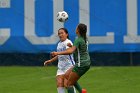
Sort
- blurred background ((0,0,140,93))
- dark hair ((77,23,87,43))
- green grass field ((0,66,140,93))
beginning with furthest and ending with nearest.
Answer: blurred background ((0,0,140,93)) < green grass field ((0,66,140,93)) < dark hair ((77,23,87,43))

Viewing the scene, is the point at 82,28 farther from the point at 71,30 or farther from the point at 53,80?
the point at 71,30

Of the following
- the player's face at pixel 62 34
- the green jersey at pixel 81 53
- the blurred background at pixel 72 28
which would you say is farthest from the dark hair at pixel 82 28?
the blurred background at pixel 72 28

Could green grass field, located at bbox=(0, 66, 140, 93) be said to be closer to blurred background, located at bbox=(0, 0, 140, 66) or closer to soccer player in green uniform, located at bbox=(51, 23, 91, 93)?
blurred background, located at bbox=(0, 0, 140, 66)

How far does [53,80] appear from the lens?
17.8 m

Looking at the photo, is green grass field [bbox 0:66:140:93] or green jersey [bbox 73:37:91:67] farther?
green grass field [bbox 0:66:140:93]

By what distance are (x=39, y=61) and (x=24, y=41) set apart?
3.66 ft

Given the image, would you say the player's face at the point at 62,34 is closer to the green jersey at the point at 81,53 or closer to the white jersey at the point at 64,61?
the white jersey at the point at 64,61

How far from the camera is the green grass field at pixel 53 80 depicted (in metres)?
15.1

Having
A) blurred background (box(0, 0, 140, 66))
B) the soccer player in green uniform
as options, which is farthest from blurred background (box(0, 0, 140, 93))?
the soccer player in green uniform

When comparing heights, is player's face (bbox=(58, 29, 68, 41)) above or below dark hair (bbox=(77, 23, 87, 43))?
below

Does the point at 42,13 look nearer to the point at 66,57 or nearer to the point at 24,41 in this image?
the point at 24,41

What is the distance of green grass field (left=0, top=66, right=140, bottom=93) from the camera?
1509 cm

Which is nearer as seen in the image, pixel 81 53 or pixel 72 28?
pixel 81 53

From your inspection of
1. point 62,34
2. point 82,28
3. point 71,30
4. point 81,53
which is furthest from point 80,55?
point 71,30
